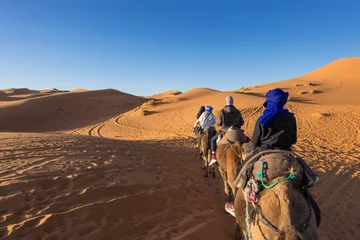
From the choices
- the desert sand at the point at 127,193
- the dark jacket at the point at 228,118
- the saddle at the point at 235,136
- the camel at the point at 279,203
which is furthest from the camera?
the dark jacket at the point at 228,118

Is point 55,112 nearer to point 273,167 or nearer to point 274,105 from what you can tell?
point 274,105

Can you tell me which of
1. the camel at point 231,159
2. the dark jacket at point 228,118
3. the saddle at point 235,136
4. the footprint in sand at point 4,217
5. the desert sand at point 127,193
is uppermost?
the dark jacket at point 228,118

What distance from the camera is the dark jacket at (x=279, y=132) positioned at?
10.8ft

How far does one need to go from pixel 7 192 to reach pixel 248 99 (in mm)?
25850

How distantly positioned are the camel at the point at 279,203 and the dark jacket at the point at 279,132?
1.33ft

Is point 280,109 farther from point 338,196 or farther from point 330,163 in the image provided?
point 330,163

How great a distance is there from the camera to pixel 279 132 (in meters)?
3.30

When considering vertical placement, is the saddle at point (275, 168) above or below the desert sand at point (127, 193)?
above

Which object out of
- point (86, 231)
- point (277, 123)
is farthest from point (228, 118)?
point (86, 231)

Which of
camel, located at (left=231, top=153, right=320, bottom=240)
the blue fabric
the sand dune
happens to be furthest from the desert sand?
the sand dune

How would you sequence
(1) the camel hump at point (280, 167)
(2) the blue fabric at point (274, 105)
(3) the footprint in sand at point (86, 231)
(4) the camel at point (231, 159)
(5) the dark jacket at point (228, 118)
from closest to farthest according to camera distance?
(1) the camel hump at point (280, 167), (2) the blue fabric at point (274, 105), (3) the footprint in sand at point (86, 231), (4) the camel at point (231, 159), (5) the dark jacket at point (228, 118)

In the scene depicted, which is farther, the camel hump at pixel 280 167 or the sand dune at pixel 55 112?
the sand dune at pixel 55 112

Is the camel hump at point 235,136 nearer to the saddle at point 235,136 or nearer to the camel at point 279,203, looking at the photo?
the saddle at point 235,136

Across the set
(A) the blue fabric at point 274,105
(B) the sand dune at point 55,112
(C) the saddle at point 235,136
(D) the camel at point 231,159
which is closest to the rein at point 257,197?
(A) the blue fabric at point 274,105
